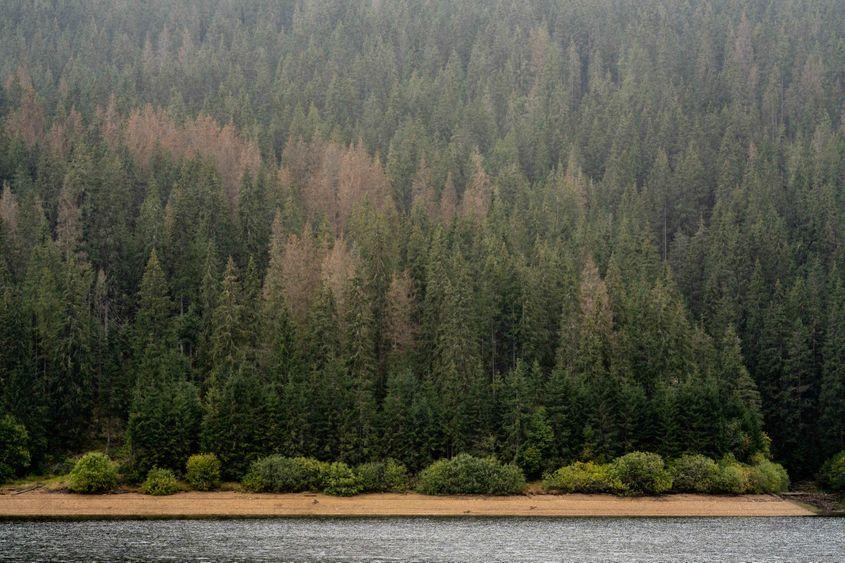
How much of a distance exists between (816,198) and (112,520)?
113887 millimetres

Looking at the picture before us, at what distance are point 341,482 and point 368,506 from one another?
4.76 m

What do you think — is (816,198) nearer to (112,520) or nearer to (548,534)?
(548,534)

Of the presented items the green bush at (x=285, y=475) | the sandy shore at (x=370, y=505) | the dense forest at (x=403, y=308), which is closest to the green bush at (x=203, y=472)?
the sandy shore at (x=370, y=505)

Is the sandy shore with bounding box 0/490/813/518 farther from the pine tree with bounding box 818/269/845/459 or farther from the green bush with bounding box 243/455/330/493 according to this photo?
the pine tree with bounding box 818/269/845/459

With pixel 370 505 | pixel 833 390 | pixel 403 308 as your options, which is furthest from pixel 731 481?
pixel 403 308

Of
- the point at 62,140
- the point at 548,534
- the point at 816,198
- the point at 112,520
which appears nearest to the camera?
the point at 548,534

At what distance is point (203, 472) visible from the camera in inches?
3792

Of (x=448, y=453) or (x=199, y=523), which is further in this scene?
(x=448, y=453)

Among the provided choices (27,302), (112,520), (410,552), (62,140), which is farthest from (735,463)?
(62,140)

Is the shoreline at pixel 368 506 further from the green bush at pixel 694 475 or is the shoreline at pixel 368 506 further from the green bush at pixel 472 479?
the green bush at pixel 694 475

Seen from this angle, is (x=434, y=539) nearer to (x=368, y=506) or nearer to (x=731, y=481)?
(x=368, y=506)

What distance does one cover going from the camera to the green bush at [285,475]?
96.1 metres

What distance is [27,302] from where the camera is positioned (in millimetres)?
112938

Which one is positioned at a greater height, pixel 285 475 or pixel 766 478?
pixel 285 475
